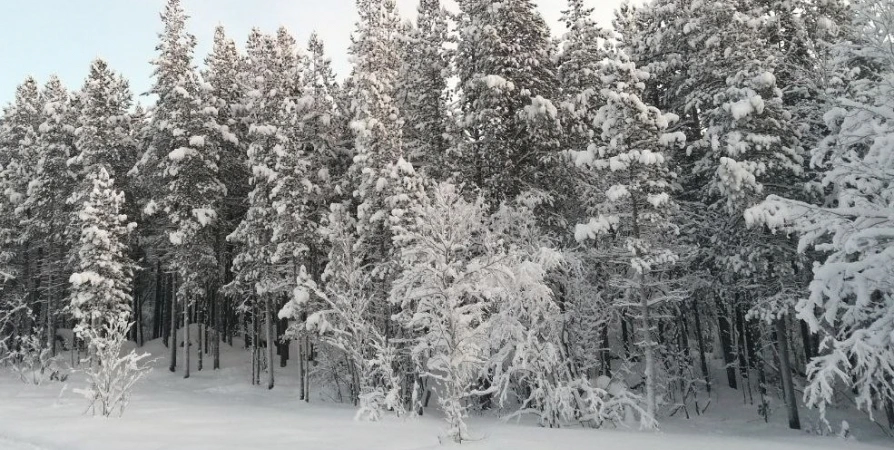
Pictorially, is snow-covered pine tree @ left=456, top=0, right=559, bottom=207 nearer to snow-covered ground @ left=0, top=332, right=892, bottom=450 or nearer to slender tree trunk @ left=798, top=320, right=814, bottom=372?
snow-covered ground @ left=0, top=332, right=892, bottom=450

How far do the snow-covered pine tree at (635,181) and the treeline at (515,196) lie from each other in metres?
0.10

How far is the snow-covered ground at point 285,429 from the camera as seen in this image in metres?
13.0

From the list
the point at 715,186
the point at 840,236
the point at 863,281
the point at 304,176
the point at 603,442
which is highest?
the point at 304,176

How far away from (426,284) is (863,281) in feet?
30.2

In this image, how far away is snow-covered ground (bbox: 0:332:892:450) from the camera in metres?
13.0

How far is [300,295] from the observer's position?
23.3 meters

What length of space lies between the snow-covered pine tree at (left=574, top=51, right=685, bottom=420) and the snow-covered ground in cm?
455

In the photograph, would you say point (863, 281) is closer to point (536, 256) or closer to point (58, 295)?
point (536, 256)

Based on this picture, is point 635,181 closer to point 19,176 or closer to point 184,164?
point 184,164

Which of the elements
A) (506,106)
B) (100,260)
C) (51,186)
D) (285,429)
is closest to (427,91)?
(506,106)

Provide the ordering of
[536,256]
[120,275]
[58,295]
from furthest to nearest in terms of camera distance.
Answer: [58,295] → [120,275] → [536,256]

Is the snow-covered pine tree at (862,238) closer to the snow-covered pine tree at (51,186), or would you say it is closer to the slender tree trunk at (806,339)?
the slender tree trunk at (806,339)

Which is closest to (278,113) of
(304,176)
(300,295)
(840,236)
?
(304,176)

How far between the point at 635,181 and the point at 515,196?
5.14m
